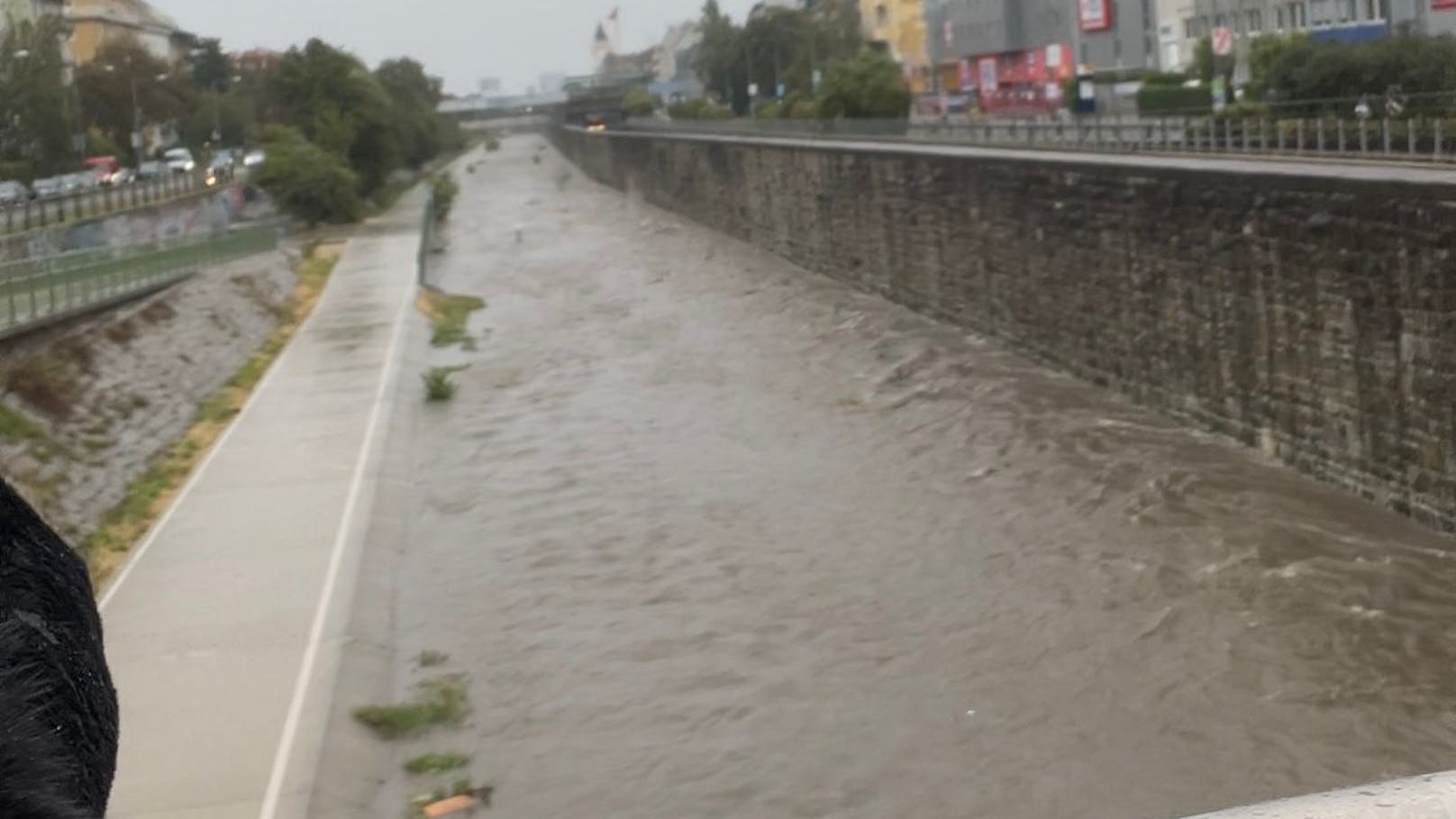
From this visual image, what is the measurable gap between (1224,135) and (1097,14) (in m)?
39.9

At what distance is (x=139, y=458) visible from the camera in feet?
68.7

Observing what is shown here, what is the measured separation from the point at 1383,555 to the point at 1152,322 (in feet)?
20.9

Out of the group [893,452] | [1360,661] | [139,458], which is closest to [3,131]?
[139,458]

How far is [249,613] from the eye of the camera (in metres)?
13.3

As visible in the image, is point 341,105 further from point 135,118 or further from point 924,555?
point 924,555

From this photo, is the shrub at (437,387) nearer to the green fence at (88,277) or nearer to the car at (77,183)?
the green fence at (88,277)

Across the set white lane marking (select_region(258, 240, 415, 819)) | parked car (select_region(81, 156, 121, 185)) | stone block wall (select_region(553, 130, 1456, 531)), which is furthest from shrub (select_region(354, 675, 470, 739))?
parked car (select_region(81, 156, 121, 185))

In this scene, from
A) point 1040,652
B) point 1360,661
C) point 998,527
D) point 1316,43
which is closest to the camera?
point 1360,661

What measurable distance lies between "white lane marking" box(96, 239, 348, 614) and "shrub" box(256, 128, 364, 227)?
86.5 feet

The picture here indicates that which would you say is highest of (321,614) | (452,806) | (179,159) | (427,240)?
(179,159)

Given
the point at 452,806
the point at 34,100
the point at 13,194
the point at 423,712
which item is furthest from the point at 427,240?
the point at 452,806

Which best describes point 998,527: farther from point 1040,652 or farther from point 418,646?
point 418,646

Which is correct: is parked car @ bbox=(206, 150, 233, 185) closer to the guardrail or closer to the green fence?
the green fence

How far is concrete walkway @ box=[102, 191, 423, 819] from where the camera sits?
9844 mm
